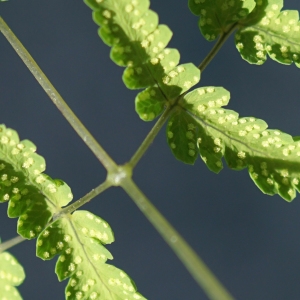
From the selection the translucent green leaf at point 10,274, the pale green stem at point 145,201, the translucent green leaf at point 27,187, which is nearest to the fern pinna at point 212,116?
the pale green stem at point 145,201

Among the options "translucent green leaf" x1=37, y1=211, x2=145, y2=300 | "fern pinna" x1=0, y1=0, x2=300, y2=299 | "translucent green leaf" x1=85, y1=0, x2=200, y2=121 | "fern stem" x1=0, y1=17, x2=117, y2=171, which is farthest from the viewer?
"translucent green leaf" x1=37, y1=211, x2=145, y2=300

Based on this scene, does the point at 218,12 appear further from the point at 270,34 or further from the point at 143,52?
the point at 143,52

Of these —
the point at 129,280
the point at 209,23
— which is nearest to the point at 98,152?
the point at 129,280

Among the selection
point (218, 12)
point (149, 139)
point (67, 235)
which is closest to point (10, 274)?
point (67, 235)

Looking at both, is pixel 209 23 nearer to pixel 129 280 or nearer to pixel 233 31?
pixel 233 31

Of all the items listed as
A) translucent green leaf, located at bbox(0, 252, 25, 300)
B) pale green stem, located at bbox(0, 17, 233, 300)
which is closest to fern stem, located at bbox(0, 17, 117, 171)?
pale green stem, located at bbox(0, 17, 233, 300)

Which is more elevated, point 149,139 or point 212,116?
point 212,116

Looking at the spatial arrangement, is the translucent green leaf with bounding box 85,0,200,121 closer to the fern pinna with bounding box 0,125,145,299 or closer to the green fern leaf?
the green fern leaf
